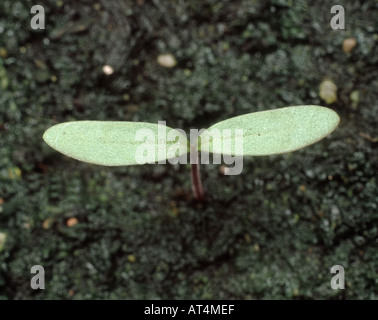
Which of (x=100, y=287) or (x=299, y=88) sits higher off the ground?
(x=299, y=88)

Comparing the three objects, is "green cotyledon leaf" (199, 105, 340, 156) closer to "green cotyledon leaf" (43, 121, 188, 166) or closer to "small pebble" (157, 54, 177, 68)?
"green cotyledon leaf" (43, 121, 188, 166)

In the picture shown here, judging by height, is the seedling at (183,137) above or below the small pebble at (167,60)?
below

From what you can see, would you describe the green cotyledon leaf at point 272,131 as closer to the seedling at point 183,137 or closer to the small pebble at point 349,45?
the seedling at point 183,137

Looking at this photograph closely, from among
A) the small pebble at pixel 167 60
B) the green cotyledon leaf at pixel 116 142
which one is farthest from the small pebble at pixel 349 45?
the green cotyledon leaf at pixel 116 142

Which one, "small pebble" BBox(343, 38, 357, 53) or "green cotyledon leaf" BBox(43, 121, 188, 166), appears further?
"small pebble" BBox(343, 38, 357, 53)

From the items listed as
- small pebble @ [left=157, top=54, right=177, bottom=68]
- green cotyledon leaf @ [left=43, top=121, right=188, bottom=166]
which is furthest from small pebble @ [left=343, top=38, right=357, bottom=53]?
green cotyledon leaf @ [left=43, top=121, right=188, bottom=166]

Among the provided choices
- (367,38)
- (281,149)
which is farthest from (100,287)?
(367,38)

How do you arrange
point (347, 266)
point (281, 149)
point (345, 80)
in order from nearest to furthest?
point (281, 149) < point (347, 266) < point (345, 80)

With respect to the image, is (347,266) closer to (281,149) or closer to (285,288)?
(285,288)
